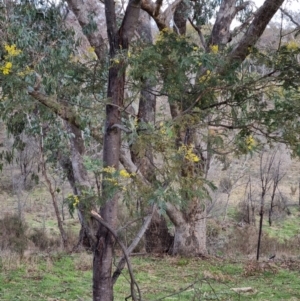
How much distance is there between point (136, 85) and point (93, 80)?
39 cm

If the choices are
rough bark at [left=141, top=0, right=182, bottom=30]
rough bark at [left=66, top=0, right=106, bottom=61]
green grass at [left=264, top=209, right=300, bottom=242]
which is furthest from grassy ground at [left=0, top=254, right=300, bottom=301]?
green grass at [left=264, top=209, right=300, bottom=242]

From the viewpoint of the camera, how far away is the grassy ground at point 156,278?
22.5 ft

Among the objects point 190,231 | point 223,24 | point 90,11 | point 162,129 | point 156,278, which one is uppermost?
point 223,24

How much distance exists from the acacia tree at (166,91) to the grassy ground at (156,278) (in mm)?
2461

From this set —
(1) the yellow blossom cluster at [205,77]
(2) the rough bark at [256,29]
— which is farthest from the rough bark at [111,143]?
(2) the rough bark at [256,29]

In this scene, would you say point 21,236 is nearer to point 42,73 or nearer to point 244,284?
point 244,284

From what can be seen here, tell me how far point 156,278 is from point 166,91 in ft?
15.6

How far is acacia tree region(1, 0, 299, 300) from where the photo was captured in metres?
3.50

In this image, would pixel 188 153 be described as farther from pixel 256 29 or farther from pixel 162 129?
pixel 256 29

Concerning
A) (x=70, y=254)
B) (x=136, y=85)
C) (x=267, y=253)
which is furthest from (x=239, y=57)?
(x=267, y=253)

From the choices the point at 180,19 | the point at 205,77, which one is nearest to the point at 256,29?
the point at 205,77

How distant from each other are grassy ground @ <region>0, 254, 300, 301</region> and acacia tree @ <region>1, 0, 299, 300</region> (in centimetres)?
246

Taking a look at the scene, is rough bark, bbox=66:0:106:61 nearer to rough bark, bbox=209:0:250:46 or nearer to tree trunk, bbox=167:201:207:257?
rough bark, bbox=209:0:250:46

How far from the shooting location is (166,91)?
4184mm
